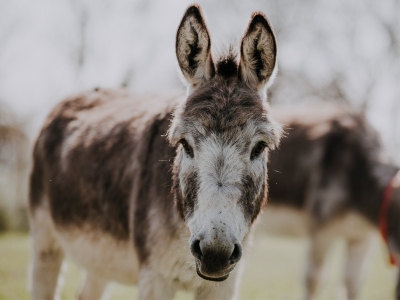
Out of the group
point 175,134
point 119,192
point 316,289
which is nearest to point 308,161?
point 316,289

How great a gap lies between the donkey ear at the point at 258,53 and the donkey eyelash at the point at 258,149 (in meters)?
0.47

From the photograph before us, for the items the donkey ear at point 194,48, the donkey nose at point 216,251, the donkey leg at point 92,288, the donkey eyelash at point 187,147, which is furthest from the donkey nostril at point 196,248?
the donkey leg at point 92,288

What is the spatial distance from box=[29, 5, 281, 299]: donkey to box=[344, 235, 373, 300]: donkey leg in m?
3.93

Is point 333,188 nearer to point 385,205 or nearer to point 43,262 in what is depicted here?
point 385,205

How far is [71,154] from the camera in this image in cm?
421

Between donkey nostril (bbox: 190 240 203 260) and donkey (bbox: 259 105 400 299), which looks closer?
donkey nostril (bbox: 190 240 203 260)

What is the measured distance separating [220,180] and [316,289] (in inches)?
194

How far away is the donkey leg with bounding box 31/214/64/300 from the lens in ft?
14.5

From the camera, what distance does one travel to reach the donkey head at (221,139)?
2.26 m

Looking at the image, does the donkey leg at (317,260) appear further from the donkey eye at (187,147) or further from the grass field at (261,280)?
the donkey eye at (187,147)

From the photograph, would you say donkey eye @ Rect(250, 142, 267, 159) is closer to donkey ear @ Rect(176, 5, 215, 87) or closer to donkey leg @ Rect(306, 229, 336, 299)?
donkey ear @ Rect(176, 5, 215, 87)

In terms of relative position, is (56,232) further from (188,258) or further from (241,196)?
(241,196)

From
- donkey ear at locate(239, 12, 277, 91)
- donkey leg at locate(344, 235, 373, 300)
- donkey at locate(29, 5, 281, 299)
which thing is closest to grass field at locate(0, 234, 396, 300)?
donkey leg at locate(344, 235, 373, 300)

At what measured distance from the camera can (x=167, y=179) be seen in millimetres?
3168
